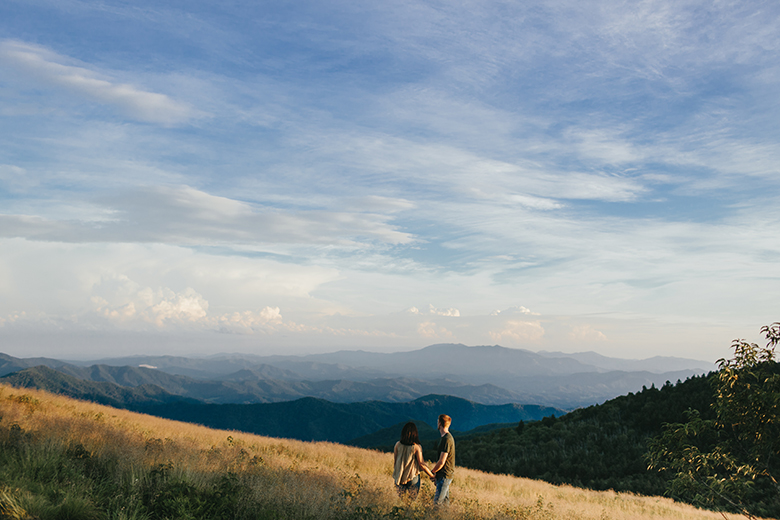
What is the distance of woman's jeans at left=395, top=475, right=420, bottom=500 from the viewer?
962 cm

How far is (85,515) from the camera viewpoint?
6.48 metres

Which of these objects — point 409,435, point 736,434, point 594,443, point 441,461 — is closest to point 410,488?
point 441,461

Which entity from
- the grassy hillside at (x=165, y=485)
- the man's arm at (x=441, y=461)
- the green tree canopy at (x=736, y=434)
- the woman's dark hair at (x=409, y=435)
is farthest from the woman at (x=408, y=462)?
the green tree canopy at (x=736, y=434)

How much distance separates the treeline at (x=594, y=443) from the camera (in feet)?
144

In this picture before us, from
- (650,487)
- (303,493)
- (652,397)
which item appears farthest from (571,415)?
(303,493)

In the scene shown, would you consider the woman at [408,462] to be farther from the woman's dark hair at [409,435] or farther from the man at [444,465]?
the man at [444,465]

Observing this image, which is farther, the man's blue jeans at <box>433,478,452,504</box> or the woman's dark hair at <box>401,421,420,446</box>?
the man's blue jeans at <box>433,478,452,504</box>

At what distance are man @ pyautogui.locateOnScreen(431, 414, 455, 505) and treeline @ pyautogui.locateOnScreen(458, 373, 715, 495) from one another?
33792mm

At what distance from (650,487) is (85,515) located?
39.9 meters

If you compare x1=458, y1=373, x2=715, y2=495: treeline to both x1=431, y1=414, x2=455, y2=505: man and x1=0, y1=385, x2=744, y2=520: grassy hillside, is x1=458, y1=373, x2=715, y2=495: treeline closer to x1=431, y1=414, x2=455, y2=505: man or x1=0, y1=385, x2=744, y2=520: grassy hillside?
x1=0, y1=385, x2=744, y2=520: grassy hillside

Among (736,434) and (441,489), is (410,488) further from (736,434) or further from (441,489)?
(736,434)

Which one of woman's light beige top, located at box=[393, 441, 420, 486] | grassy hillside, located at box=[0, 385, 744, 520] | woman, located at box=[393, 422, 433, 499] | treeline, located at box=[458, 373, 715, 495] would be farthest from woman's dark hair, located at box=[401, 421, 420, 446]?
treeline, located at box=[458, 373, 715, 495]

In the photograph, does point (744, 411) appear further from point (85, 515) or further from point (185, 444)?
point (185, 444)

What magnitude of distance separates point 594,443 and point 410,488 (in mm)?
51812
